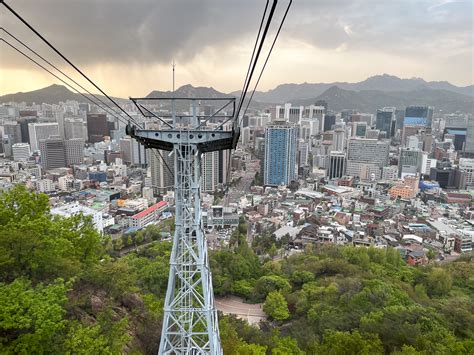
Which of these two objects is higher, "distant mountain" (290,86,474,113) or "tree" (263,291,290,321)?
"distant mountain" (290,86,474,113)

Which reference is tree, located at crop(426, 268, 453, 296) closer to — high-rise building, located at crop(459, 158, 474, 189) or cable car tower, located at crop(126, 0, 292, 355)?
cable car tower, located at crop(126, 0, 292, 355)

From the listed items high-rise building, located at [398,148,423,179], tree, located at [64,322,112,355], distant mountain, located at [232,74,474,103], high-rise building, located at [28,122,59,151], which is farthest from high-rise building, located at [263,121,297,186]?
distant mountain, located at [232,74,474,103]

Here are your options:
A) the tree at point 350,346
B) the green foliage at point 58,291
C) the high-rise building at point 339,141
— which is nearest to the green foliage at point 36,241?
the green foliage at point 58,291

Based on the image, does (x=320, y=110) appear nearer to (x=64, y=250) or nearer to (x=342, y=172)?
(x=342, y=172)

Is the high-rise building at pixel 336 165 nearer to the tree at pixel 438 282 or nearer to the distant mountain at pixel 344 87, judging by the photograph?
the tree at pixel 438 282

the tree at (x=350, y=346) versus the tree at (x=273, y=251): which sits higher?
the tree at (x=350, y=346)

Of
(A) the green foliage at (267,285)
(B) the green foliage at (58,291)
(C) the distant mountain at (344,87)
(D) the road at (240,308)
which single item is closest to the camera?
(B) the green foliage at (58,291)
